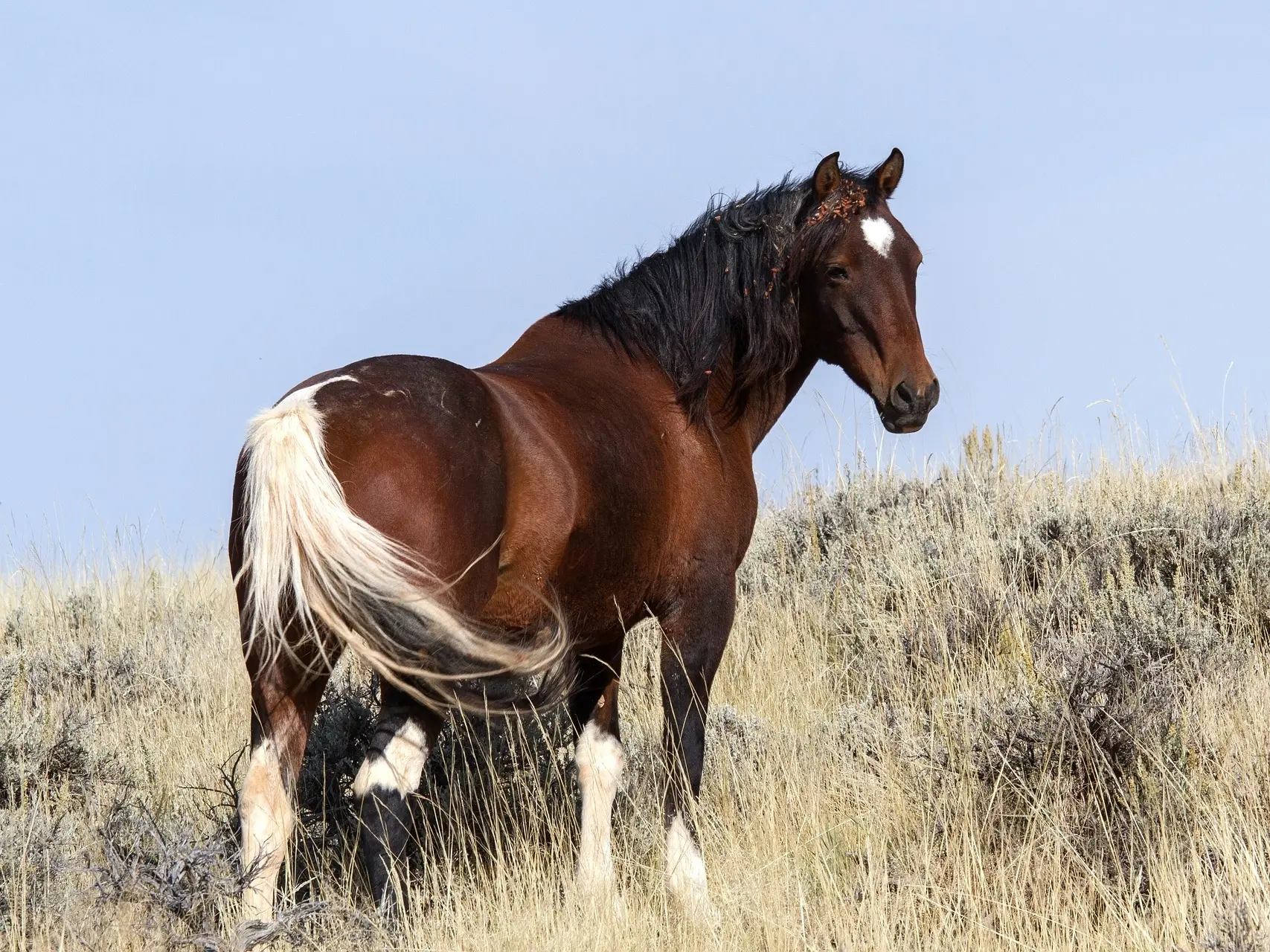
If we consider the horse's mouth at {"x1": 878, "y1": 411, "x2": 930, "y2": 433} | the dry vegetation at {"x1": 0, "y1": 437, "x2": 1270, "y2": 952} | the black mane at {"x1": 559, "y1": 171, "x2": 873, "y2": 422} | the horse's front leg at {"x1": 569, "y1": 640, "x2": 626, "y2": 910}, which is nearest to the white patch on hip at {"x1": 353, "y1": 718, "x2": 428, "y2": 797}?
the dry vegetation at {"x1": 0, "y1": 437, "x2": 1270, "y2": 952}

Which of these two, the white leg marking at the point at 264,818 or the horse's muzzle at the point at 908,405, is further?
the horse's muzzle at the point at 908,405

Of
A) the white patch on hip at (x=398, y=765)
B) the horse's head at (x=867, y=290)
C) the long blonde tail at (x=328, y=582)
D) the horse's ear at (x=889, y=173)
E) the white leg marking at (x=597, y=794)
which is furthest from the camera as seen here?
the horse's ear at (x=889, y=173)

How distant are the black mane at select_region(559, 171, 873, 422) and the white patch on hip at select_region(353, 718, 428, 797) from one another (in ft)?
4.91

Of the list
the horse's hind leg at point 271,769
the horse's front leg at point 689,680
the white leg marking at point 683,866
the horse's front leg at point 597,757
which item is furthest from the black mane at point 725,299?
the horse's hind leg at point 271,769

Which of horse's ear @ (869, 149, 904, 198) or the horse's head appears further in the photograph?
horse's ear @ (869, 149, 904, 198)

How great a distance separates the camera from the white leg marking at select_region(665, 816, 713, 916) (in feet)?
12.8

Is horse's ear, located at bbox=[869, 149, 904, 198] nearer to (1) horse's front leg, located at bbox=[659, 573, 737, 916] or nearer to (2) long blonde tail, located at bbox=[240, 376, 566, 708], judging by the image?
(1) horse's front leg, located at bbox=[659, 573, 737, 916]

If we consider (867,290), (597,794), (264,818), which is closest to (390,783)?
(264,818)

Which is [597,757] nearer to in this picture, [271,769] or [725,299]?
[271,769]

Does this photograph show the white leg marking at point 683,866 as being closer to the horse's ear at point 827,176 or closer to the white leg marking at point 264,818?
the white leg marking at point 264,818

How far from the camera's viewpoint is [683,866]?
4023 millimetres

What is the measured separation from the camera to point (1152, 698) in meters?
4.21

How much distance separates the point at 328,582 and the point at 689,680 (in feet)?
5.47

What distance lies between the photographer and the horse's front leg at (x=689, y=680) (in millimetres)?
4176
